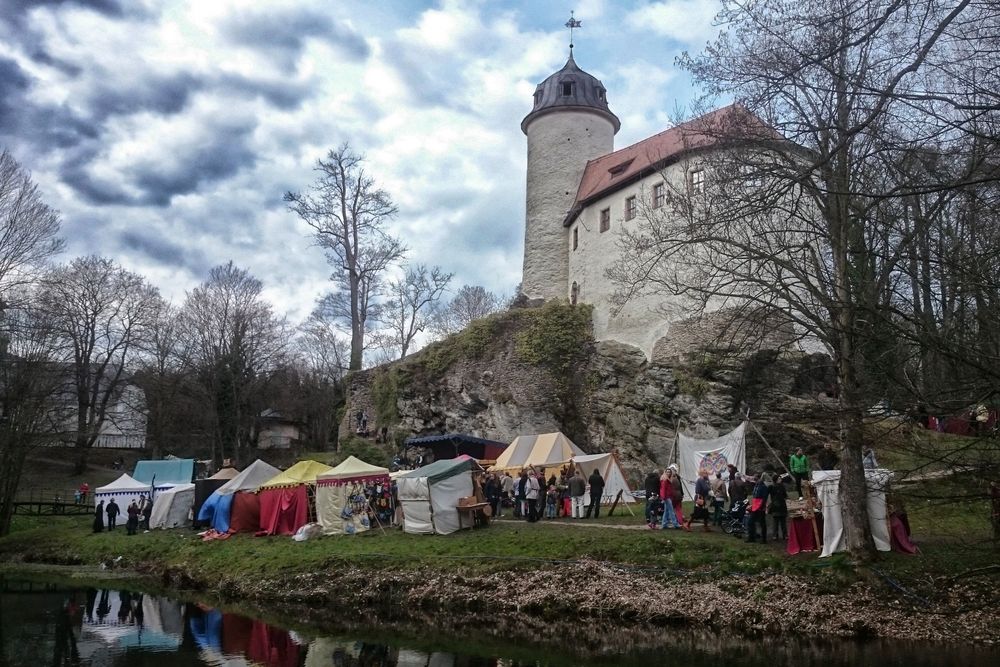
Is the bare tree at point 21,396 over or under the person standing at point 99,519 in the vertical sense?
over

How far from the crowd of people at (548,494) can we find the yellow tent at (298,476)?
5.36 m

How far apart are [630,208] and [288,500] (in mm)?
18864

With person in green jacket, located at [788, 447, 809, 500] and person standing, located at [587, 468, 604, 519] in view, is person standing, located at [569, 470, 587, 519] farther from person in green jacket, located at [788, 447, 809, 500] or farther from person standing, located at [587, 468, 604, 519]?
person in green jacket, located at [788, 447, 809, 500]

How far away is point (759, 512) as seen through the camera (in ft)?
58.3

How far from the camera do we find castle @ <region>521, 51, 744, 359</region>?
36.4 metres

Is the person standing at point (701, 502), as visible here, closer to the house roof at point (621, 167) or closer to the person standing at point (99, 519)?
the house roof at point (621, 167)

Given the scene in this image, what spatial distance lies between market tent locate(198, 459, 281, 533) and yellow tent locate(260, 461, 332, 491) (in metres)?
0.89

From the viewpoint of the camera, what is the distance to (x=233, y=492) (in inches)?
1099

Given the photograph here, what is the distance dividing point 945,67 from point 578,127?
36303 mm

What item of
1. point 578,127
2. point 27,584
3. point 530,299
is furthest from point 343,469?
point 578,127

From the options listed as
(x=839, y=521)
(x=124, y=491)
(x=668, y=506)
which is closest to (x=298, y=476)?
(x=124, y=491)

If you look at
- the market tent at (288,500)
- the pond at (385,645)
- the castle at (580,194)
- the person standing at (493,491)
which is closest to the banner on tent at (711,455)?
the person standing at (493,491)

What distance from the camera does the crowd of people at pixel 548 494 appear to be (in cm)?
2283

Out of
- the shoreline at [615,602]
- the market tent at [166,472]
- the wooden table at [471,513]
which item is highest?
the market tent at [166,472]
